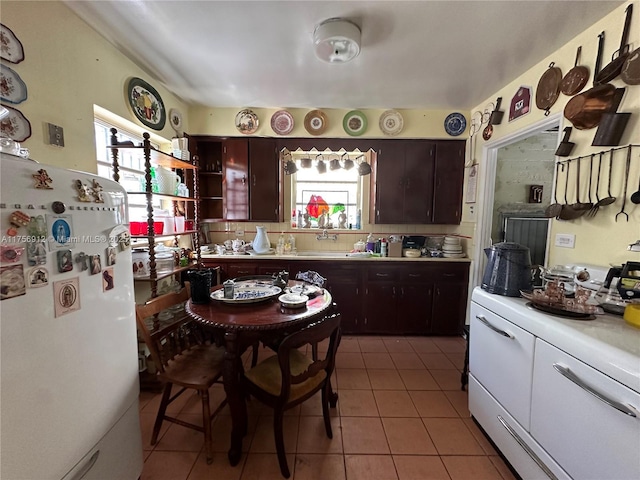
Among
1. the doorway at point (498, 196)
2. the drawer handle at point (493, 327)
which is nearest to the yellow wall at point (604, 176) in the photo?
the doorway at point (498, 196)

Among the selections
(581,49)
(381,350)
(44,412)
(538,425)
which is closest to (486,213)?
(581,49)

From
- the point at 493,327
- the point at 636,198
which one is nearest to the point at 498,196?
the point at 636,198

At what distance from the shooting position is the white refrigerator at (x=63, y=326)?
75 centimetres

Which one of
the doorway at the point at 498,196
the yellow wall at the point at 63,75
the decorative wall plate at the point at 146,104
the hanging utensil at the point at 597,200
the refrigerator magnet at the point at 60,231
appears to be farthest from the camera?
the doorway at the point at 498,196

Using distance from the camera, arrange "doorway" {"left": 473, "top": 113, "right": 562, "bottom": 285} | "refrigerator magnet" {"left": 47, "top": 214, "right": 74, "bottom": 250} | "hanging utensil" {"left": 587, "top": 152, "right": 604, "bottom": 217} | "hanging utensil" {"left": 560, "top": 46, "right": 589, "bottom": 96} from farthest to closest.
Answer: "doorway" {"left": 473, "top": 113, "right": 562, "bottom": 285}, "hanging utensil" {"left": 560, "top": 46, "right": 589, "bottom": 96}, "hanging utensil" {"left": 587, "top": 152, "right": 604, "bottom": 217}, "refrigerator magnet" {"left": 47, "top": 214, "right": 74, "bottom": 250}

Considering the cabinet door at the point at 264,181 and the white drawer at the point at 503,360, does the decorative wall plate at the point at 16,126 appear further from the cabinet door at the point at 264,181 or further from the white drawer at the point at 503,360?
the white drawer at the point at 503,360

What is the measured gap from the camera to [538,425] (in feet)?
4.07

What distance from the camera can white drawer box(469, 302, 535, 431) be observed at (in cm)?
133

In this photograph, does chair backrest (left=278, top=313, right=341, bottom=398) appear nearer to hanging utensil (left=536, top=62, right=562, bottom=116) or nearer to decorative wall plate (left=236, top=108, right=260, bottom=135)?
hanging utensil (left=536, top=62, right=562, bottom=116)

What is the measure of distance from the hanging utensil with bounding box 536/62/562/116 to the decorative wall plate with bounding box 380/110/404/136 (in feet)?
4.36

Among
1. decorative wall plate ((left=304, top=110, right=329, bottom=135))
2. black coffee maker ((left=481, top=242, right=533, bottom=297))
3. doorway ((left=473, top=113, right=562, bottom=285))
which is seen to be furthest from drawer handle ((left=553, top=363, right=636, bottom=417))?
decorative wall plate ((left=304, top=110, right=329, bottom=135))

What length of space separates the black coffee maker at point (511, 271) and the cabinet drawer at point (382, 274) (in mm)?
1419

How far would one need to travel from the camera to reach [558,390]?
1.14 metres

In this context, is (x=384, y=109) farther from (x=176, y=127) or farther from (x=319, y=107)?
(x=176, y=127)
